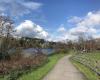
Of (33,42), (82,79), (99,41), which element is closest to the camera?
(82,79)

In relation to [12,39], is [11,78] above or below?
below

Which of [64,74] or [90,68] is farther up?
[90,68]

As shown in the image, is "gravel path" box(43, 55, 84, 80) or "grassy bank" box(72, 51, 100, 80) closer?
"gravel path" box(43, 55, 84, 80)

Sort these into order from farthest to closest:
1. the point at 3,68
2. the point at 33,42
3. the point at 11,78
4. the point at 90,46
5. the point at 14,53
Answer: the point at 90,46 < the point at 33,42 < the point at 14,53 < the point at 3,68 < the point at 11,78

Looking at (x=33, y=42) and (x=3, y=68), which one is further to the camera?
(x=33, y=42)

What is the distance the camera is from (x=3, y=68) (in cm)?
2530

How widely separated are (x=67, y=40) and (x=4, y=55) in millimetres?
111509

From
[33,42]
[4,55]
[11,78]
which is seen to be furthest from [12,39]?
[33,42]

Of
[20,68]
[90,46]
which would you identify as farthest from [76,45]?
[20,68]

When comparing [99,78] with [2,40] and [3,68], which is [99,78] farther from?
[2,40]

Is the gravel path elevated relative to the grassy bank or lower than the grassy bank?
lower

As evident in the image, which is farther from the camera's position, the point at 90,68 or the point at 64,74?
the point at 90,68

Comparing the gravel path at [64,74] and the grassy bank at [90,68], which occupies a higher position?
the grassy bank at [90,68]

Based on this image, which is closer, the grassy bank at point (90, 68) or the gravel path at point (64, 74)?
the gravel path at point (64, 74)
